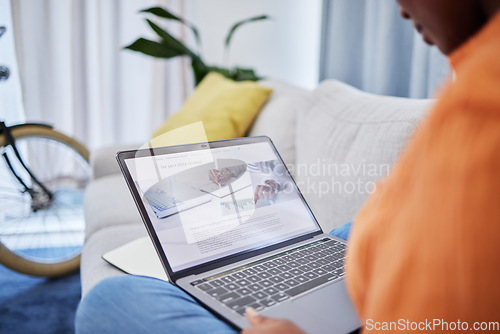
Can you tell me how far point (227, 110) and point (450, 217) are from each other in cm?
139

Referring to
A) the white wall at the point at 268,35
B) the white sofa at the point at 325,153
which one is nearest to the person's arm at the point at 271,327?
the white sofa at the point at 325,153

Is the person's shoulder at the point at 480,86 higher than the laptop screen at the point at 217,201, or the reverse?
the person's shoulder at the point at 480,86

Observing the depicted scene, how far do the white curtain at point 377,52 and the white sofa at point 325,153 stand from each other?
492 millimetres

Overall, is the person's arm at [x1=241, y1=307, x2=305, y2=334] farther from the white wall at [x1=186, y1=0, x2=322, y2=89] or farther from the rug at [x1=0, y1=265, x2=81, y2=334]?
the white wall at [x1=186, y1=0, x2=322, y2=89]

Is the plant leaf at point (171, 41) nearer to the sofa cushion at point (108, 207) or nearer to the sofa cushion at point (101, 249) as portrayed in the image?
the sofa cushion at point (108, 207)

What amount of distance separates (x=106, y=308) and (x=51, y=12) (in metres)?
2.72

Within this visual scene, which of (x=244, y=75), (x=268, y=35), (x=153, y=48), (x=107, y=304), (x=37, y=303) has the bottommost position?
(x=37, y=303)

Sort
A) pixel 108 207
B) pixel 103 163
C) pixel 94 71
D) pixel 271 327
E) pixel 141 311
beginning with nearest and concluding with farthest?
pixel 271 327, pixel 141 311, pixel 108 207, pixel 103 163, pixel 94 71

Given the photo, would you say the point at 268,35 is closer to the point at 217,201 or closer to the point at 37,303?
the point at 37,303

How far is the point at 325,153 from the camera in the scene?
45.5 inches

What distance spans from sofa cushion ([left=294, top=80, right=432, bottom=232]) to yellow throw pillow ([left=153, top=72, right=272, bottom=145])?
0.33m

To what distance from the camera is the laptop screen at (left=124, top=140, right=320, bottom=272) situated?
705 mm

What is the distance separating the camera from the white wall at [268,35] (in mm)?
2885

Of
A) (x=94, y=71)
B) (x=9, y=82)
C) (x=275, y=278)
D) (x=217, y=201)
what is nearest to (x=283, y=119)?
(x=217, y=201)
